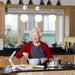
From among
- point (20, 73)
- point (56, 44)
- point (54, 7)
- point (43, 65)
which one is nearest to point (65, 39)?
point (56, 44)

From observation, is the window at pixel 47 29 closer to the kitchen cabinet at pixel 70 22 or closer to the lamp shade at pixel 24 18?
the lamp shade at pixel 24 18

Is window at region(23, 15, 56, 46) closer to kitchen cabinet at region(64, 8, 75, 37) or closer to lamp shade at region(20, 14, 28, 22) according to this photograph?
lamp shade at region(20, 14, 28, 22)

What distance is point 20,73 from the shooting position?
3.20 meters

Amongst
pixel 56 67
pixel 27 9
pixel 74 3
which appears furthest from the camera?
pixel 74 3

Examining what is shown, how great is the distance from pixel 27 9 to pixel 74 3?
1.48 meters

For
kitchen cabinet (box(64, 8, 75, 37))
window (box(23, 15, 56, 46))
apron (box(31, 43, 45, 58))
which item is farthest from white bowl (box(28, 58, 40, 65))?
window (box(23, 15, 56, 46))

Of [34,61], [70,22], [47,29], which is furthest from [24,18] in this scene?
[34,61]

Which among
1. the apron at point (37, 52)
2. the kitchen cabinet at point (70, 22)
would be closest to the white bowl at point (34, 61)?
the apron at point (37, 52)

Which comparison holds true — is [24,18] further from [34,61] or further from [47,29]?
[34,61]

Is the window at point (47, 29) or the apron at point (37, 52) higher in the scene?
the window at point (47, 29)

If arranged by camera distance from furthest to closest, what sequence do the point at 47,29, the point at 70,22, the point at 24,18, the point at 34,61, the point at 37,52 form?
the point at 47,29
the point at 24,18
the point at 70,22
the point at 37,52
the point at 34,61

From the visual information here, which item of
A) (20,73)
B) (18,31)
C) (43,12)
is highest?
(43,12)

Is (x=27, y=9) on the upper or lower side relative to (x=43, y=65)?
upper

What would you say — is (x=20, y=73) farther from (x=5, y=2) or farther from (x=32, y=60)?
(x=5, y=2)
